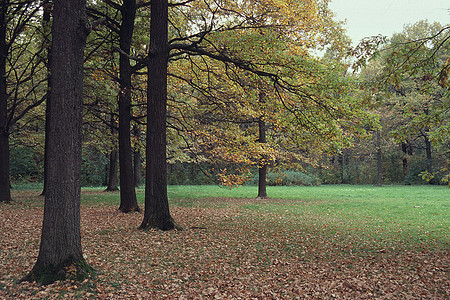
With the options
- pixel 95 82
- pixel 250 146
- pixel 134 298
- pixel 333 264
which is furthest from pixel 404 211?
pixel 95 82

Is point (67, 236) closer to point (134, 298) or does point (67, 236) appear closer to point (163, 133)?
point (134, 298)

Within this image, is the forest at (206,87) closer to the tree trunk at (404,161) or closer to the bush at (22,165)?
the bush at (22,165)

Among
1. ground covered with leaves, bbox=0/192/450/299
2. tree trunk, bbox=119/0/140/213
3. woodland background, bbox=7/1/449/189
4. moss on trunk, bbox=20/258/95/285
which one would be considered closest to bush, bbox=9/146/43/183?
woodland background, bbox=7/1/449/189

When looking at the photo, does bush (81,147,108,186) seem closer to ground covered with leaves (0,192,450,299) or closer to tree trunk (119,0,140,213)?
tree trunk (119,0,140,213)

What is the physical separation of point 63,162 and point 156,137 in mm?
3783

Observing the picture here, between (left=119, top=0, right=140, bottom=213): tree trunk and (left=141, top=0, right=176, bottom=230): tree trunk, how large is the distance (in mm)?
2896

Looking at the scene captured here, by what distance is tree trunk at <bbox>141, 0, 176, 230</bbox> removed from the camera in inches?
336

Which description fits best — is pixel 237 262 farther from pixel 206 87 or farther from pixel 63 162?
pixel 206 87

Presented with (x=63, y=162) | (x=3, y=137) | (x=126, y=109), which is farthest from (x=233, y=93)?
(x=3, y=137)

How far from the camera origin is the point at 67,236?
194 inches

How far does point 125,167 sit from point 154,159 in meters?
3.47

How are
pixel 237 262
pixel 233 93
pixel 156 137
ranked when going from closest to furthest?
pixel 237 262 < pixel 156 137 < pixel 233 93

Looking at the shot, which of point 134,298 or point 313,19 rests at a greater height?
point 313,19

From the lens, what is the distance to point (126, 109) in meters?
11.6
